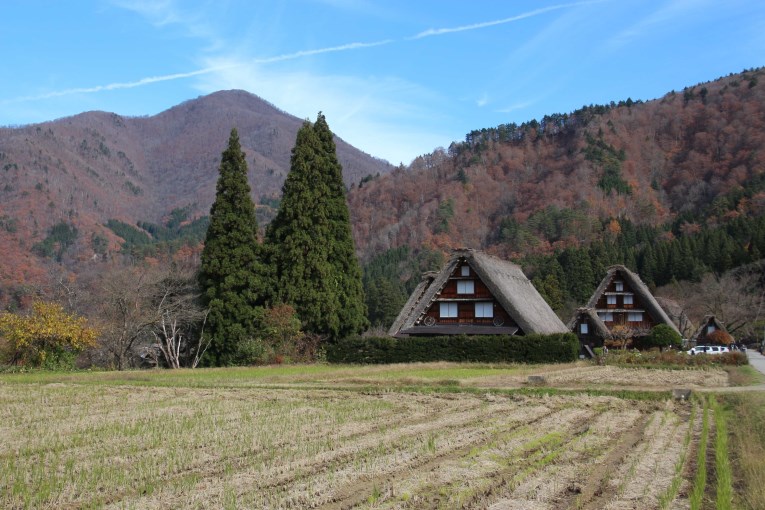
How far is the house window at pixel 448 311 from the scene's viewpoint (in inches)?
1658

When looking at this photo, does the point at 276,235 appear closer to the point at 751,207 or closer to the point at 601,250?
the point at 601,250

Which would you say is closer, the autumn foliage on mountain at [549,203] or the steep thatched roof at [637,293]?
→ the steep thatched roof at [637,293]

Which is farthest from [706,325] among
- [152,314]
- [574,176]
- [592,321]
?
[574,176]

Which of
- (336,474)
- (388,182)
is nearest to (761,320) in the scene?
(336,474)

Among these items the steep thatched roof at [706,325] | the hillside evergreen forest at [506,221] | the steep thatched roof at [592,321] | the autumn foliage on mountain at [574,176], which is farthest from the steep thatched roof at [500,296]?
the autumn foliage on mountain at [574,176]

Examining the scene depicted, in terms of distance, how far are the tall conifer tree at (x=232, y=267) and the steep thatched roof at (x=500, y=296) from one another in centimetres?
953

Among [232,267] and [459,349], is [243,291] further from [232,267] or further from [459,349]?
[459,349]

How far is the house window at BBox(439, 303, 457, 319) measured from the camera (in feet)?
138

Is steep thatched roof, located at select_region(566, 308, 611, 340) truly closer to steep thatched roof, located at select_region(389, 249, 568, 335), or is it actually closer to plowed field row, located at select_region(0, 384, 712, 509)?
steep thatched roof, located at select_region(389, 249, 568, 335)

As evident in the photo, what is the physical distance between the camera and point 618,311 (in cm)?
6150

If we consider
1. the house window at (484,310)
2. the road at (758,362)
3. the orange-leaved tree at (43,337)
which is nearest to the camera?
the orange-leaved tree at (43,337)

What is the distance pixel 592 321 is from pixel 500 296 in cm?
2268

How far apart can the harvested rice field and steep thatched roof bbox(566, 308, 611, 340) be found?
38131 millimetres

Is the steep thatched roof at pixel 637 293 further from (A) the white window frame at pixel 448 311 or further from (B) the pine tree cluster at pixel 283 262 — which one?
(B) the pine tree cluster at pixel 283 262
